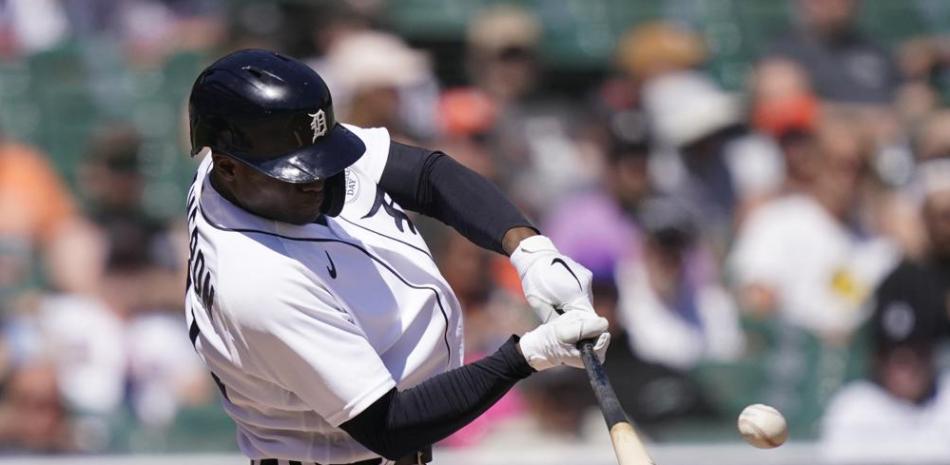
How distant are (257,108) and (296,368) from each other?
458 mm

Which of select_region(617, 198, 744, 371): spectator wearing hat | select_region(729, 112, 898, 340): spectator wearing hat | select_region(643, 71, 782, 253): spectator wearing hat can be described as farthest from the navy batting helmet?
select_region(643, 71, 782, 253): spectator wearing hat

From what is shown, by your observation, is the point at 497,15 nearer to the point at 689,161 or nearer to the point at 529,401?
the point at 689,161

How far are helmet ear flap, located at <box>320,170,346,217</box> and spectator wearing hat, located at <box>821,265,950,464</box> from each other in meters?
2.53

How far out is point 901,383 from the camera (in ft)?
17.3

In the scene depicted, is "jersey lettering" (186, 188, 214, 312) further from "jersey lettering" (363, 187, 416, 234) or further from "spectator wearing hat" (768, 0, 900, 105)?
"spectator wearing hat" (768, 0, 900, 105)

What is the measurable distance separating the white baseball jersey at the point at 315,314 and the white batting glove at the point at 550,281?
194mm

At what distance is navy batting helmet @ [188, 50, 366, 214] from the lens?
2631 millimetres

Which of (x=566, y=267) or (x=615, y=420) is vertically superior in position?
(x=566, y=267)

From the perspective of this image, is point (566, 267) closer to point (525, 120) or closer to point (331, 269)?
point (331, 269)

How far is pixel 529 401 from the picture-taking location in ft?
16.8

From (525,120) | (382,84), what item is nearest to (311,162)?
(382,84)

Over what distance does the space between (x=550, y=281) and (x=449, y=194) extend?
0.38 metres

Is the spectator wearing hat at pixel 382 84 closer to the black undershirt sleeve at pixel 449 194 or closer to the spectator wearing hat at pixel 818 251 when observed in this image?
the spectator wearing hat at pixel 818 251

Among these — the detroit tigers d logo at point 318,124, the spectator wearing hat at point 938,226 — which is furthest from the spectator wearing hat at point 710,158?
the detroit tigers d logo at point 318,124
